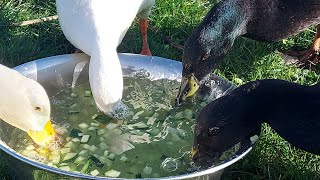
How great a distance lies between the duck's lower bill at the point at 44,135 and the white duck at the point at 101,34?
268 mm

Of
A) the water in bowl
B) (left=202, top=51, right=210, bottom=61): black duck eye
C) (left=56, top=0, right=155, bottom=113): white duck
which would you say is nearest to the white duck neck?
(left=56, top=0, right=155, bottom=113): white duck

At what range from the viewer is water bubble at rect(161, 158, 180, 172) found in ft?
10.1

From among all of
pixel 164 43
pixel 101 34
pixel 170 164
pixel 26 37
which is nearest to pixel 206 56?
pixel 101 34

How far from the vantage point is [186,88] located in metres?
3.49

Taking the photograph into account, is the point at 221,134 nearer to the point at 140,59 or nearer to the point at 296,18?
the point at 140,59

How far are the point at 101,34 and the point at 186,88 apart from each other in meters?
0.52

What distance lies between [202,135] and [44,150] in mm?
756

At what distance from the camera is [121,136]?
333cm

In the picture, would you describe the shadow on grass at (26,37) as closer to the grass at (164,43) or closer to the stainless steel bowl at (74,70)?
the grass at (164,43)

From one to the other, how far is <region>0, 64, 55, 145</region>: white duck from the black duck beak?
756 mm

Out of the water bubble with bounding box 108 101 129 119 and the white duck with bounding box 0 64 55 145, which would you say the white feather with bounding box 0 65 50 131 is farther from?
the water bubble with bounding box 108 101 129 119

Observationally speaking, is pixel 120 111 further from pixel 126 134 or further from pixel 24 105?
pixel 24 105

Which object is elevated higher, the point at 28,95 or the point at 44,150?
the point at 28,95

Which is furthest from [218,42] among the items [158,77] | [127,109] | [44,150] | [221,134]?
[44,150]
